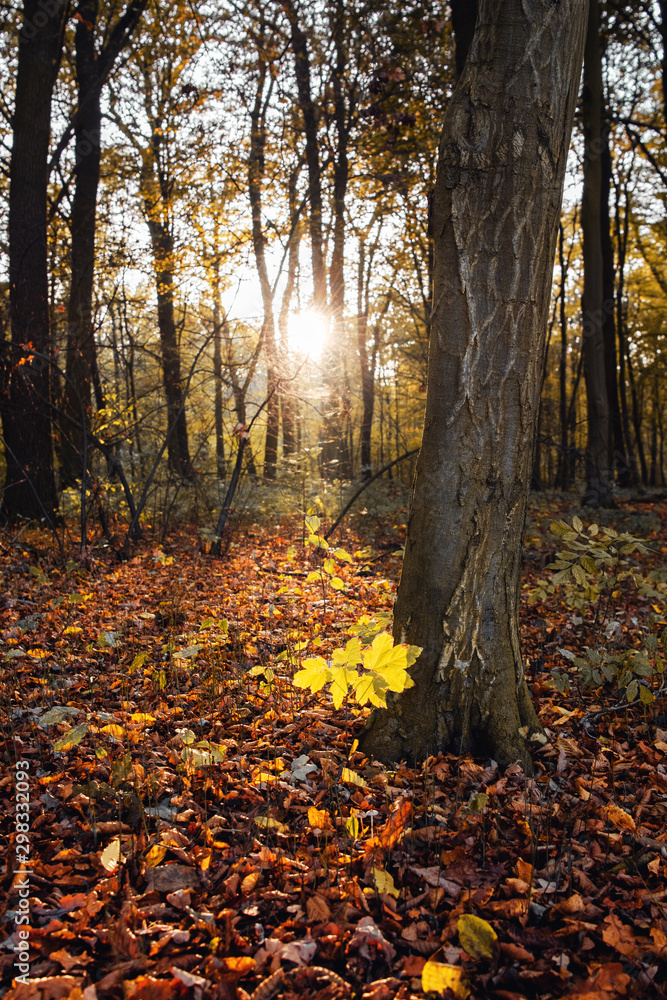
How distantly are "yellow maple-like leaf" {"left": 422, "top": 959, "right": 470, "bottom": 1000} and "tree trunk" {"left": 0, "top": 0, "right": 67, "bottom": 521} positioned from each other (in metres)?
6.26

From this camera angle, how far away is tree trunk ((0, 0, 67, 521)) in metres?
6.39

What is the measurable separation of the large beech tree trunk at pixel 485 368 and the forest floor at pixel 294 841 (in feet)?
1.06

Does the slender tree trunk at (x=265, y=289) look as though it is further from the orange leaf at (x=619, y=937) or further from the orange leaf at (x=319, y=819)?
the orange leaf at (x=619, y=937)

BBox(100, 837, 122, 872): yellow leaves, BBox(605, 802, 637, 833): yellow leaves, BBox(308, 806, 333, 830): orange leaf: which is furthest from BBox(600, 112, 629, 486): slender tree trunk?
BBox(100, 837, 122, 872): yellow leaves

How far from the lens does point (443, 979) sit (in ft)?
4.66

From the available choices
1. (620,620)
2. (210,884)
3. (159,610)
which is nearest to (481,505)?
(210,884)

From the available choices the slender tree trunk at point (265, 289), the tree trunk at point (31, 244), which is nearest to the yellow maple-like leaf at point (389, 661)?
the slender tree trunk at point (265, 289)

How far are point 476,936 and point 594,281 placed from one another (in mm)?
9325

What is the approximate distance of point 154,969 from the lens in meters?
1.49

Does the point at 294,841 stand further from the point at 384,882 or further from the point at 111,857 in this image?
the point at 111,857

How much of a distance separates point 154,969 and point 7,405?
20.4 feet

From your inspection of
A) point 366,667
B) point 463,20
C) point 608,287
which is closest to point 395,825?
point 366,667

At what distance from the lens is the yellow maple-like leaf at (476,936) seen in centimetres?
153

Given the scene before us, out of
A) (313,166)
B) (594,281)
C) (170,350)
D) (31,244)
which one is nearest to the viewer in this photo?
(31,244)
